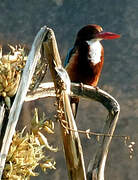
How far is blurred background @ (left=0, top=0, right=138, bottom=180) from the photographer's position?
3285 millimetres

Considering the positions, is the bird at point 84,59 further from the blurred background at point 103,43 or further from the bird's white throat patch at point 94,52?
the blurred background at point 103,43

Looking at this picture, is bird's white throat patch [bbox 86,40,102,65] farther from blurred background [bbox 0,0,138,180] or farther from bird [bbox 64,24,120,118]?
blurred background [bbox 0,0,138,180]

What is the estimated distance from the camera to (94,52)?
6.65ft

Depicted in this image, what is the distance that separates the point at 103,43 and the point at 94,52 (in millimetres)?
1382

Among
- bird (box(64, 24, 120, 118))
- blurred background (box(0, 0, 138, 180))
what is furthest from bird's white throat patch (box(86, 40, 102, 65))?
blurred background (box(0, 0, 138, 180))

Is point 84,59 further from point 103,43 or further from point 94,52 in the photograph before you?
point 103,43

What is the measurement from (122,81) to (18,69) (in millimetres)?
2510

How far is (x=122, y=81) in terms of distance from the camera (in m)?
3.36

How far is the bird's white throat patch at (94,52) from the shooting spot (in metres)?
2.01

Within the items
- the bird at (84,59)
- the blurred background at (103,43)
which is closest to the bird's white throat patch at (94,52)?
the bird at (84,59)

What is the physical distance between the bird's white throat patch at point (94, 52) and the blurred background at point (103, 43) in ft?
4.06

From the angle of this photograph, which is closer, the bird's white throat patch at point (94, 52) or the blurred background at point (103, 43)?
the bird's white throat patch at point (94, 52)

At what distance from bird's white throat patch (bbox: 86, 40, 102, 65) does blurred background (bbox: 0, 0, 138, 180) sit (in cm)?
124

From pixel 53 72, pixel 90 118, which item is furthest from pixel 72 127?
pixel 90 118
